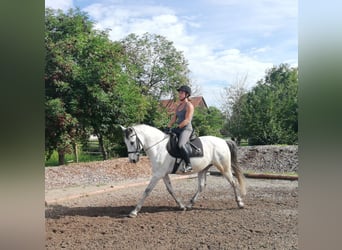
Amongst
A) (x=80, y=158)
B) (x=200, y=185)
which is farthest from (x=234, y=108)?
(x=80, y=158)

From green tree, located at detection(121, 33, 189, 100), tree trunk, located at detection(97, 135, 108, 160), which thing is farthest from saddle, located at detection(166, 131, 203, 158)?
tree trunk, located at detection(97, 135, 108, 160)

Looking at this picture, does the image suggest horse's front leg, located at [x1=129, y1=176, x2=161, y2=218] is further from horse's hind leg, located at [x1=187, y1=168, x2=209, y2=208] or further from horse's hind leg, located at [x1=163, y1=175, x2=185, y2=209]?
horse's hind leg, located at [x1=187, y1=168, x2=209, y2=208]

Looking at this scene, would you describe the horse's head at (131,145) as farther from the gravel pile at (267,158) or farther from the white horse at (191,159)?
the gravel pile at (267,158)

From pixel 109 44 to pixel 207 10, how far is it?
3.30ft

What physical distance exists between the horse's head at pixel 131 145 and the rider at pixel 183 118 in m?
0.36

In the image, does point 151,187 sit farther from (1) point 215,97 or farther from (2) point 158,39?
(2) point 158,39

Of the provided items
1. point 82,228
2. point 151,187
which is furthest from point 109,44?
point 82,228

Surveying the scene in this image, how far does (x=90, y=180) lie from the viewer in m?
3.95

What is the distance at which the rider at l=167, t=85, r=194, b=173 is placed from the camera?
11.0ft

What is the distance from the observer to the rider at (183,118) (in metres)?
3.36

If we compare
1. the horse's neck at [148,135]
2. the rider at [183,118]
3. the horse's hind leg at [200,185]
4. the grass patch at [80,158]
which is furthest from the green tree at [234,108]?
the grass patch at [80,158]

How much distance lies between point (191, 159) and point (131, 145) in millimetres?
590

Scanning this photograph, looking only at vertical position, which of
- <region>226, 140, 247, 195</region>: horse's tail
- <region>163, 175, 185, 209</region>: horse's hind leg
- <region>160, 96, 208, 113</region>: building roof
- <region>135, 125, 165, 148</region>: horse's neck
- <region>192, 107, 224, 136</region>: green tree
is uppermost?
<region>160, 96, 208, 113</region>: building roof

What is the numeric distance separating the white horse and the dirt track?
90 millimetres
